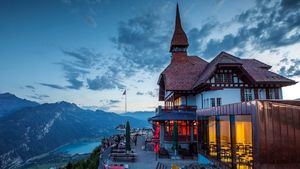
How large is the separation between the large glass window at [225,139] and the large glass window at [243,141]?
0.50 m

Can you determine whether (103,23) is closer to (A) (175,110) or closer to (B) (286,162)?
(A) (175,110)

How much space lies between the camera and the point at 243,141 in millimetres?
11797

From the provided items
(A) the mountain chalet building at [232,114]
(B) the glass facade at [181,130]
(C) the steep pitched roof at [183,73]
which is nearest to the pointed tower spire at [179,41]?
(A) the mountain chalet building at [232,114]

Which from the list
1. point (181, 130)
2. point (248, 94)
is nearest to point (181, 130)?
point (181, 130)

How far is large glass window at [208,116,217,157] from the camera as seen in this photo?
13.7 metres

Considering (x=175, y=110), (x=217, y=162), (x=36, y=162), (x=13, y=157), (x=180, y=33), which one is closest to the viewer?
(x=217, y=162)

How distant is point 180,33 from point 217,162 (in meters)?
29.1

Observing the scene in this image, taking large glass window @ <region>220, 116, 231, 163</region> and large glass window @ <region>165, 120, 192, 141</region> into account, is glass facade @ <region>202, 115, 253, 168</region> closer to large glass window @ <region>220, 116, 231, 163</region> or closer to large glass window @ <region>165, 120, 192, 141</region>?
large glass window @ <region>220, 116, 231, 163</region>

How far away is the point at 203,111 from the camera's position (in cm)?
1572


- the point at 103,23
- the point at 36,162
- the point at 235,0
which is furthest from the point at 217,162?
the point at 36,162

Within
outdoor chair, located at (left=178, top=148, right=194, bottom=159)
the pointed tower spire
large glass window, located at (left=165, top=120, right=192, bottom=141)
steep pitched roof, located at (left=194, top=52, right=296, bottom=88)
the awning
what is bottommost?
outdoor chair, located at (left=178, top=148, right=194, bottom=159)

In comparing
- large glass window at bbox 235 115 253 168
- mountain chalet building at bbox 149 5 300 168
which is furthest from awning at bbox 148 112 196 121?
large glass window at bbox 235 115 253 168

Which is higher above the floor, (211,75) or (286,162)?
(211,75)

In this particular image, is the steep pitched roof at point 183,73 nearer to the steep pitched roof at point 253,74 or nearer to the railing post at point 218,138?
the steep pitched roof at point 253,74
